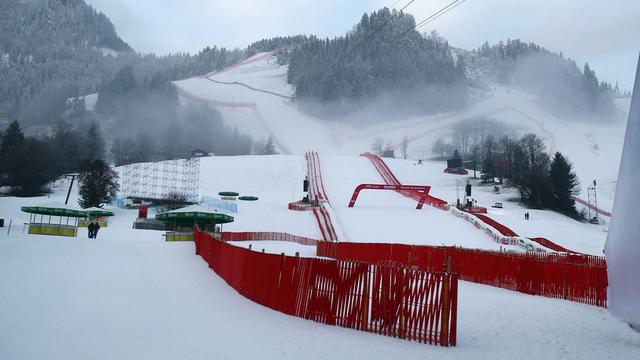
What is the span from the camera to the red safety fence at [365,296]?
7.29 metres

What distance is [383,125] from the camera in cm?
17275

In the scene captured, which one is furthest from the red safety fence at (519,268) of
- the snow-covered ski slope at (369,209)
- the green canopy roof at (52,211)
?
the green canopy roof at (52,211)

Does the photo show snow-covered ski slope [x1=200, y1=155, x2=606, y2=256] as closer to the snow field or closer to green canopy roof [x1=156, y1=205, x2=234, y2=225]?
green canopy roof [x1=156, y1=205, x2=234, y2=225]

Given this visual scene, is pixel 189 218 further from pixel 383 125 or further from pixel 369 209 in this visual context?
pixel 383 125

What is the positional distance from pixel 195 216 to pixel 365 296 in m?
21.7

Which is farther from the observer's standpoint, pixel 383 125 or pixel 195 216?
pixel 383 125

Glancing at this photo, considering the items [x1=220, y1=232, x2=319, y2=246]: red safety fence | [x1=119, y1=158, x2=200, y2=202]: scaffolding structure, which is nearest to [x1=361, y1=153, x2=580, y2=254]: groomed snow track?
[x1=220, y1=232, x2=319, y2=246]: red safety fence

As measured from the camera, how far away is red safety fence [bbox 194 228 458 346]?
287 inches

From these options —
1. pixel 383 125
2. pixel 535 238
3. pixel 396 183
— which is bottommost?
pixel 535 238

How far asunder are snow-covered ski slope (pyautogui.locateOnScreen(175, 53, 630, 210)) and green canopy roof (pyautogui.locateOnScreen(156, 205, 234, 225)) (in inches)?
4004

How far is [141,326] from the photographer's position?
23.0 ft

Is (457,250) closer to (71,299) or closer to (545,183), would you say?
(71,299)

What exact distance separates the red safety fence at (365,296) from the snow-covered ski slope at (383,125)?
114582 mm

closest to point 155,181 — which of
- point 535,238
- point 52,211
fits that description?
point 52,211
